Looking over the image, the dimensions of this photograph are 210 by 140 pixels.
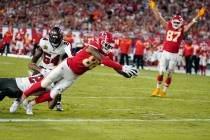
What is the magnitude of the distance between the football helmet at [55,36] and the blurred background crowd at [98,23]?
21294mm

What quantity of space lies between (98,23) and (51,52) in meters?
27.3

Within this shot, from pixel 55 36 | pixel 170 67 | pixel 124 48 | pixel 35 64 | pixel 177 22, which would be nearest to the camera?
pixel 55 36

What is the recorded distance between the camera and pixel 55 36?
12.6m

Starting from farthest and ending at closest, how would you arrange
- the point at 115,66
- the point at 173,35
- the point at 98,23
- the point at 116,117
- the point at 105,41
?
the point at 98,23 → the point at 173,35 → the point at 116,117 → the point at 105,41 → the point at 115,66

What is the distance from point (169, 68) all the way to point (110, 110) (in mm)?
4366

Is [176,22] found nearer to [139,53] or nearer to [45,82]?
[45,82]

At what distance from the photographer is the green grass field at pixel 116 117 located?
397 inches

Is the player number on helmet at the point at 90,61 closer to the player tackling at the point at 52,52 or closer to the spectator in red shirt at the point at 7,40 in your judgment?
the player tackling at the point at 52,52

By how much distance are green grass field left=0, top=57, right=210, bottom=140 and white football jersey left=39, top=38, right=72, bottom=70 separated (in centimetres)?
90

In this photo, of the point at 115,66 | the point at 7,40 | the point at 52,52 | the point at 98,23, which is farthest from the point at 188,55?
the point at 115,66

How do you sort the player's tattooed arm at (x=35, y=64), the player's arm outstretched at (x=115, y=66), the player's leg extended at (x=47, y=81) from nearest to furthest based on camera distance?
the player's arm outstretched at (x=115, y=66)
the player's leg extended at (x=47, y=81)
the player's tattooed arm at (x=35, y=64)

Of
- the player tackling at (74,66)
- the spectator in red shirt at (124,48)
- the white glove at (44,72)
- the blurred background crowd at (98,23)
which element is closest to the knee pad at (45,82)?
the player tackling at (74,66)

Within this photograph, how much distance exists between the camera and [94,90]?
18.3 meters

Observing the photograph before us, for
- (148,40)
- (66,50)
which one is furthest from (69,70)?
(148,40)
